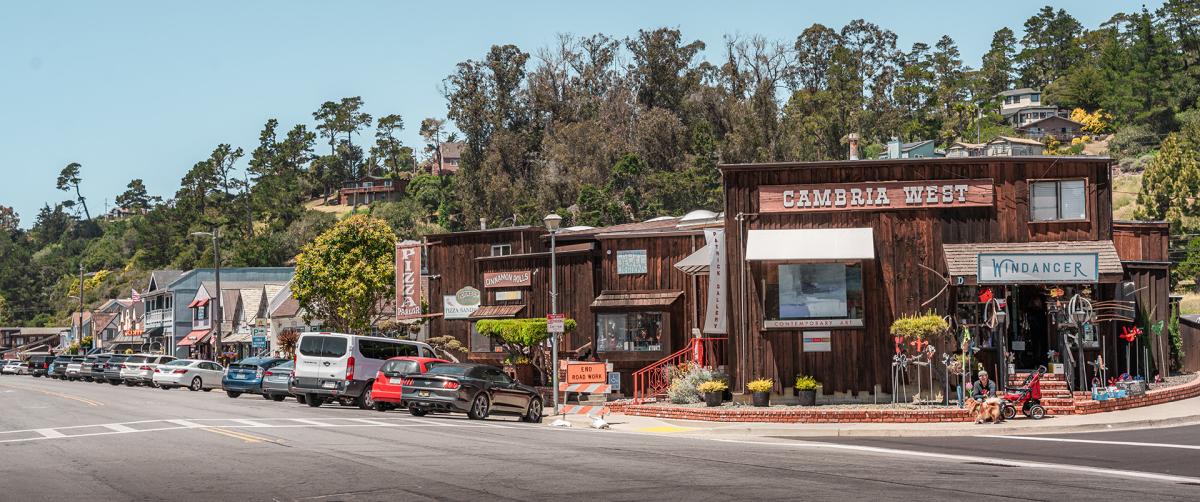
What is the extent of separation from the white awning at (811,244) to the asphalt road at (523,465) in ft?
20.2

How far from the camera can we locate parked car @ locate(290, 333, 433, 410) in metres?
33.4

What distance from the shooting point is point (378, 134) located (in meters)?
180

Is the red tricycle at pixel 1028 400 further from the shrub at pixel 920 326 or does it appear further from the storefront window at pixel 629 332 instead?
the storefront window at pixel 629 332

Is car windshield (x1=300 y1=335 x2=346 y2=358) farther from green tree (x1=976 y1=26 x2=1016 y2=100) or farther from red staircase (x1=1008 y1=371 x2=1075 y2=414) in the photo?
green tree (x1=976 y1=26 x2=1016 y2=100)

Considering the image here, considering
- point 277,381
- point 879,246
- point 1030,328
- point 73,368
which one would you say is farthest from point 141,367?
point 1030,328

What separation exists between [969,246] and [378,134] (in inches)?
6187

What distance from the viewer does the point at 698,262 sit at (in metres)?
33.8

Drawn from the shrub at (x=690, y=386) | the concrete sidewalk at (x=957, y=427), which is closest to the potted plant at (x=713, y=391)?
the shrub at (x=690, y=386)

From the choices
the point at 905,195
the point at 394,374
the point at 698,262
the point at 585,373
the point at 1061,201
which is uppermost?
the point at 905,195

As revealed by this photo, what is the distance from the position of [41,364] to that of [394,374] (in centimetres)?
5018

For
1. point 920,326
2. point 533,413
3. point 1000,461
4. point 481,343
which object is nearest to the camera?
point 1000,461

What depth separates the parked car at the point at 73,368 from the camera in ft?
198

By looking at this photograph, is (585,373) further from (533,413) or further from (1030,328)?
(1030,328)

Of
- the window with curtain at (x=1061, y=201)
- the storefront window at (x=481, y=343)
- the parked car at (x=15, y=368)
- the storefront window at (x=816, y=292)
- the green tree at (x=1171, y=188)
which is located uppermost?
the green tree at (x=1171, y=188)
